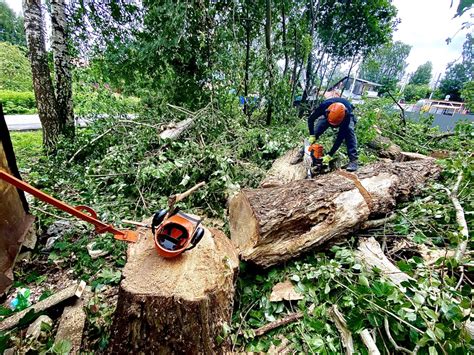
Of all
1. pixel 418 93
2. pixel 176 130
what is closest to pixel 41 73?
pixel 176 130

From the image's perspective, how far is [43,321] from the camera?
1436 millimetres

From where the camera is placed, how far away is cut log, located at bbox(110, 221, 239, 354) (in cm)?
117

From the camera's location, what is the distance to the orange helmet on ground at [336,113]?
3.38 m

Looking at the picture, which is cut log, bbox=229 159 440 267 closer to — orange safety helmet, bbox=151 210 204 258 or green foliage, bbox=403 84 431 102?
orange safety helmet, bbox=151 210 204 258

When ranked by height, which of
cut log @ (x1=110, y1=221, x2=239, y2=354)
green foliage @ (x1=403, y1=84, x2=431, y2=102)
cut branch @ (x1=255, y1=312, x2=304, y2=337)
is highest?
green foliage @ (x1=403, y1=84, x2=431, y2=102)

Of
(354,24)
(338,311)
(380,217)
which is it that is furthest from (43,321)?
(354,24)

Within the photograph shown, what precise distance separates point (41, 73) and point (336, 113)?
456cm

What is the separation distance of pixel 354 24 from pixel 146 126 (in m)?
10.4

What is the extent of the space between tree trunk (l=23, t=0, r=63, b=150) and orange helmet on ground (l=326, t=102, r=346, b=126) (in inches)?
173

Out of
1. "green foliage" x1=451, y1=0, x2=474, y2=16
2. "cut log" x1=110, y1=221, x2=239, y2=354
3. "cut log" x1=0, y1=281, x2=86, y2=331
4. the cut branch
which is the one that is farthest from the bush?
"green foliage" x1=451, y1=0, x2=474, y2=16

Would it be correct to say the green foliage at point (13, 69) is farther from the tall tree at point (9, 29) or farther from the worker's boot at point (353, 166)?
the tall tree at point (9, 29)

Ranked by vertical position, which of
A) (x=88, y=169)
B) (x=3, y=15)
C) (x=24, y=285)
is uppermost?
(x=3, y=15)

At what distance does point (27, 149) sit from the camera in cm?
438

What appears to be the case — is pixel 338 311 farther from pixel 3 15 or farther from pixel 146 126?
A: pixel 3 15
